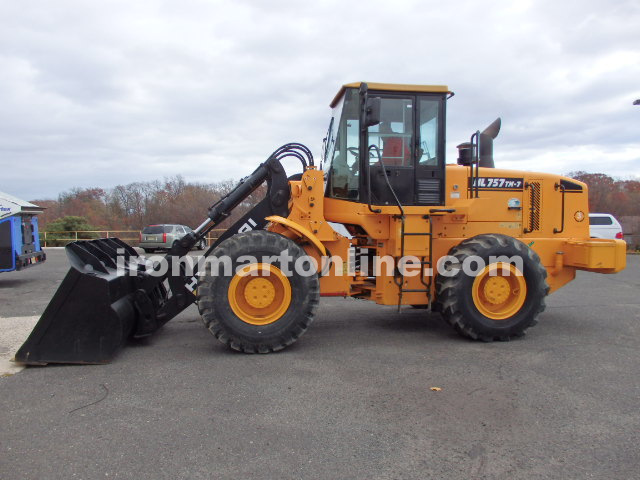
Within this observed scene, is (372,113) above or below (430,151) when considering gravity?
above

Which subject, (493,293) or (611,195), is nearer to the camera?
(493,293)

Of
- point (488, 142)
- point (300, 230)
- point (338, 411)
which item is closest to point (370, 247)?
point (300, 230)

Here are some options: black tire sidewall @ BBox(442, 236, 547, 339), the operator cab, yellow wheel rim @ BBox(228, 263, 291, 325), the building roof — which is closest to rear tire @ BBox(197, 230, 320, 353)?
yellow wheel rim @ BBox(228, 263, 291, 325)

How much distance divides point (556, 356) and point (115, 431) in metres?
4.36

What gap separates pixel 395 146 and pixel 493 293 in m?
2.18

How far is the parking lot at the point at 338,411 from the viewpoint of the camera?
281cm

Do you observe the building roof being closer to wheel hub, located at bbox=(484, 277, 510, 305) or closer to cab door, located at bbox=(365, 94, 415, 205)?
cab door, located at bbox=(365, 94, 415, 205)

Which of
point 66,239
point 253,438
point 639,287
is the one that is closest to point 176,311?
point 253,438

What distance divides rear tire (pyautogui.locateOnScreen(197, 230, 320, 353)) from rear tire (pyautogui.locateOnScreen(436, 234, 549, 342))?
166 cm

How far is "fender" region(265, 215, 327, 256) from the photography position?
5281 mm

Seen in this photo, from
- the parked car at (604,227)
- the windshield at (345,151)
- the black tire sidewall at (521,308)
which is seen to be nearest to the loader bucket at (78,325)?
the windshield at (345,151)

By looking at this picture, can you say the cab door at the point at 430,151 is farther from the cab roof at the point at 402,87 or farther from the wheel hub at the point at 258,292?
the wheel hub at the point at 258,292

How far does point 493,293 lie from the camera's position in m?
5.58

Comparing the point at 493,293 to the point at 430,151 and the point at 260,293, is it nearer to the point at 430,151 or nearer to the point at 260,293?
the point at 430,151
